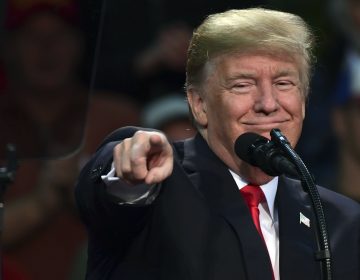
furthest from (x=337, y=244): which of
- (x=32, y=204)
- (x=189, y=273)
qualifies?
(x=32, y=204)

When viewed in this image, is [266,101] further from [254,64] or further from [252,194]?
[252,194]

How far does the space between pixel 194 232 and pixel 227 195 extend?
17cm

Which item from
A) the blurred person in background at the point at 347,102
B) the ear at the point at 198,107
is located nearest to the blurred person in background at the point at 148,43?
the blurred person in background at the point at 347,102

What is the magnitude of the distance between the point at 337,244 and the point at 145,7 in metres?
2.21

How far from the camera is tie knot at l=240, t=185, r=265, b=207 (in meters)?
2.64

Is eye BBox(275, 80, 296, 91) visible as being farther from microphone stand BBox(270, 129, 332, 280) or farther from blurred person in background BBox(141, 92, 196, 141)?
blurred person in background BBox(141, 92, 196, 141)

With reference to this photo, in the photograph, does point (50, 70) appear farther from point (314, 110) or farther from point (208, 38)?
point (314, 110)

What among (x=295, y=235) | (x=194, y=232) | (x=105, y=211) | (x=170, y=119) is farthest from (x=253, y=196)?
(x=170, y=119)

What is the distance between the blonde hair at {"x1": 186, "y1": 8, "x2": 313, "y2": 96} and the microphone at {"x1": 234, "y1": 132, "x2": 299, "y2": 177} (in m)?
0.32

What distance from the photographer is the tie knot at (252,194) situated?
2.64 m

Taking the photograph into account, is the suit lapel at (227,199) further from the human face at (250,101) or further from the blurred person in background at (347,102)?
the blurred person in background at (347,102)

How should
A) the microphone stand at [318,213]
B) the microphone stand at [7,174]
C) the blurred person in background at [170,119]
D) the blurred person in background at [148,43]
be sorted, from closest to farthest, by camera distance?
the microphone stand at [318,213]
the microphone stand at [7,174]
the blurred person in background at [170,119]
the blurred person in background at [148,43]

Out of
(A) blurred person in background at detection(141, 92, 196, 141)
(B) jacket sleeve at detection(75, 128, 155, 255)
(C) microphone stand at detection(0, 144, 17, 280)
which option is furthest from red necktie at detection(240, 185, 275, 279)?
(A) blurred person in background at detection(141, 92, 196, 141)

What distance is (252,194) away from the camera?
2.65 m
